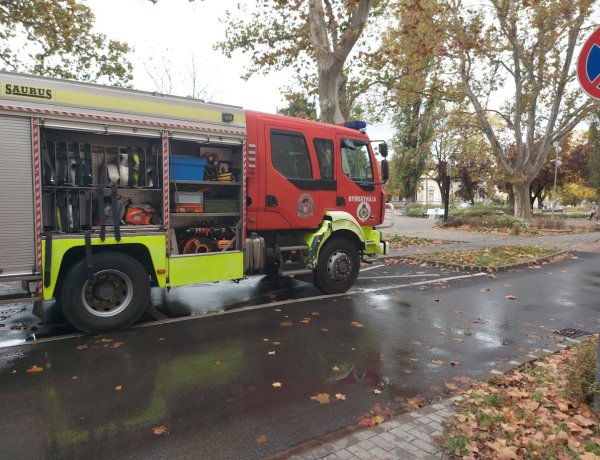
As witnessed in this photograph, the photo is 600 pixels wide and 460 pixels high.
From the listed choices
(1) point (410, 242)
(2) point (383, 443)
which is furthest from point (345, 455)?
(1) point (410, 242)

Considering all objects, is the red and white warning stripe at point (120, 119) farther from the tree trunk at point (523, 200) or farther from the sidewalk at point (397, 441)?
the tree trunk at point (523, 200)

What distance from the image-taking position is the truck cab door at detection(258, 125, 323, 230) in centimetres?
740

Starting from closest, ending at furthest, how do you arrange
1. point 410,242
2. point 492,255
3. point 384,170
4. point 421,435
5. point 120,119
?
1. point 421,435
2. point 120,119
3. point 384,170
4. point 492,255
5. point 410,242

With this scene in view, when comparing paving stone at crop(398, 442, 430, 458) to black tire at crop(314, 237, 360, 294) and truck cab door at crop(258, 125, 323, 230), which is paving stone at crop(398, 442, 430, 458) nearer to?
truck cab door at crop(258, 125, 323, 230)

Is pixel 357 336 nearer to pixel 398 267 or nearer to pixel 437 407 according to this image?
pixel 437 407

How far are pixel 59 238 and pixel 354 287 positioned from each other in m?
5.55

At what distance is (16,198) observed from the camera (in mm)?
5121

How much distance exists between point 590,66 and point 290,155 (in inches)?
188

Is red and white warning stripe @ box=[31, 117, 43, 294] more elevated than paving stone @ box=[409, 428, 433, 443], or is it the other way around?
red and white warning stripe @ box=[31, 117, 43, 294]

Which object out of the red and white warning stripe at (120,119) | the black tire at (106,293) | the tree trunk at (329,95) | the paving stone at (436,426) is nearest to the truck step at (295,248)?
the red and white warning stripe at (120,119)

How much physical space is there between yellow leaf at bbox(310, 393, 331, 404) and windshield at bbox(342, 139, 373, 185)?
16.9ft

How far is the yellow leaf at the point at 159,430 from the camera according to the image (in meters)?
3.34

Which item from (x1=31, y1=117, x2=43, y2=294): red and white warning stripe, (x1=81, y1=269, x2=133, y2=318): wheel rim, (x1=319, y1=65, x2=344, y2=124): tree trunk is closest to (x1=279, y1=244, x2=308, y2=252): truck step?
(x1=81, y1=269, x2=133, y2=318): wheel rim

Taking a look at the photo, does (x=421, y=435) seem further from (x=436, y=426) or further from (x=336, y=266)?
(x=336, y=266)
